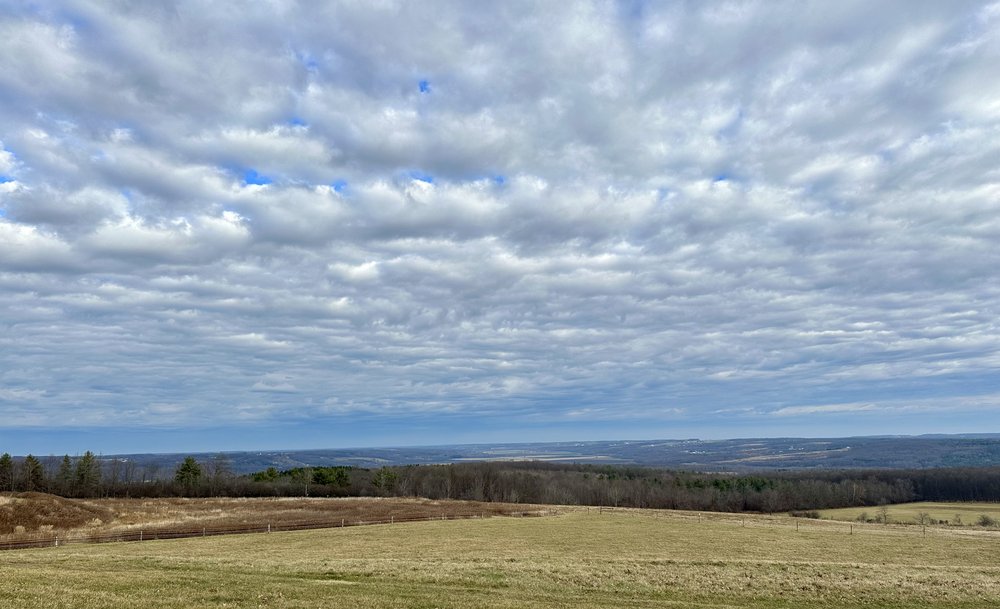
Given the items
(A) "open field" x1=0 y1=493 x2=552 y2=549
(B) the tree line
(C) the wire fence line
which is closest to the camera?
(C) the wire fence line

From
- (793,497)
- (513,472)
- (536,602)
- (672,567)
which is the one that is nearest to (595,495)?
(513,472)

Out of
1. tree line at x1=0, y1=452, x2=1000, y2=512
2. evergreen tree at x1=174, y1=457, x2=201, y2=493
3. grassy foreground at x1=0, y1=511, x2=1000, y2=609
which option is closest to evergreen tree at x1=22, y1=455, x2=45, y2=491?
tree line at x1=0, y1=452, x2=1000, y2=512

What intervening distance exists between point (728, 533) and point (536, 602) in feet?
132

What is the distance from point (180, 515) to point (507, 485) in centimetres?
9277

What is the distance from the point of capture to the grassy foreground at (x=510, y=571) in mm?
21781

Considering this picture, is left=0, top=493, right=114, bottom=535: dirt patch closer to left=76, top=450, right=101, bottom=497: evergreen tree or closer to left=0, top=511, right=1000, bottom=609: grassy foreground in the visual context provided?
left=0, top=511, right=1000, bottom=609: grassy foreground

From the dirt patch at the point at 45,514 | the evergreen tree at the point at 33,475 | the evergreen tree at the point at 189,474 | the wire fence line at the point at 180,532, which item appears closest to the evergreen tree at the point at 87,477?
the evergreen tree at the point at 33,475

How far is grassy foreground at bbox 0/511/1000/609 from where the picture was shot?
71.5 ft

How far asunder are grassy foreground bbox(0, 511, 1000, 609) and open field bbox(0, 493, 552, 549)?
10182mm

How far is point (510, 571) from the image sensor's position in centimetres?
3106

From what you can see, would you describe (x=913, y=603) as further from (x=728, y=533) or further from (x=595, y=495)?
(x=595, y=495)

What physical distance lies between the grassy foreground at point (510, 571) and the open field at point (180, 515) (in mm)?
10182

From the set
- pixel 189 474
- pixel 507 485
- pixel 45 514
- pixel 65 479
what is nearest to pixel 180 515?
pixel 45 514

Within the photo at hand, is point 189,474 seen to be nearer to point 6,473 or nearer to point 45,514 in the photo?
point 6,473
